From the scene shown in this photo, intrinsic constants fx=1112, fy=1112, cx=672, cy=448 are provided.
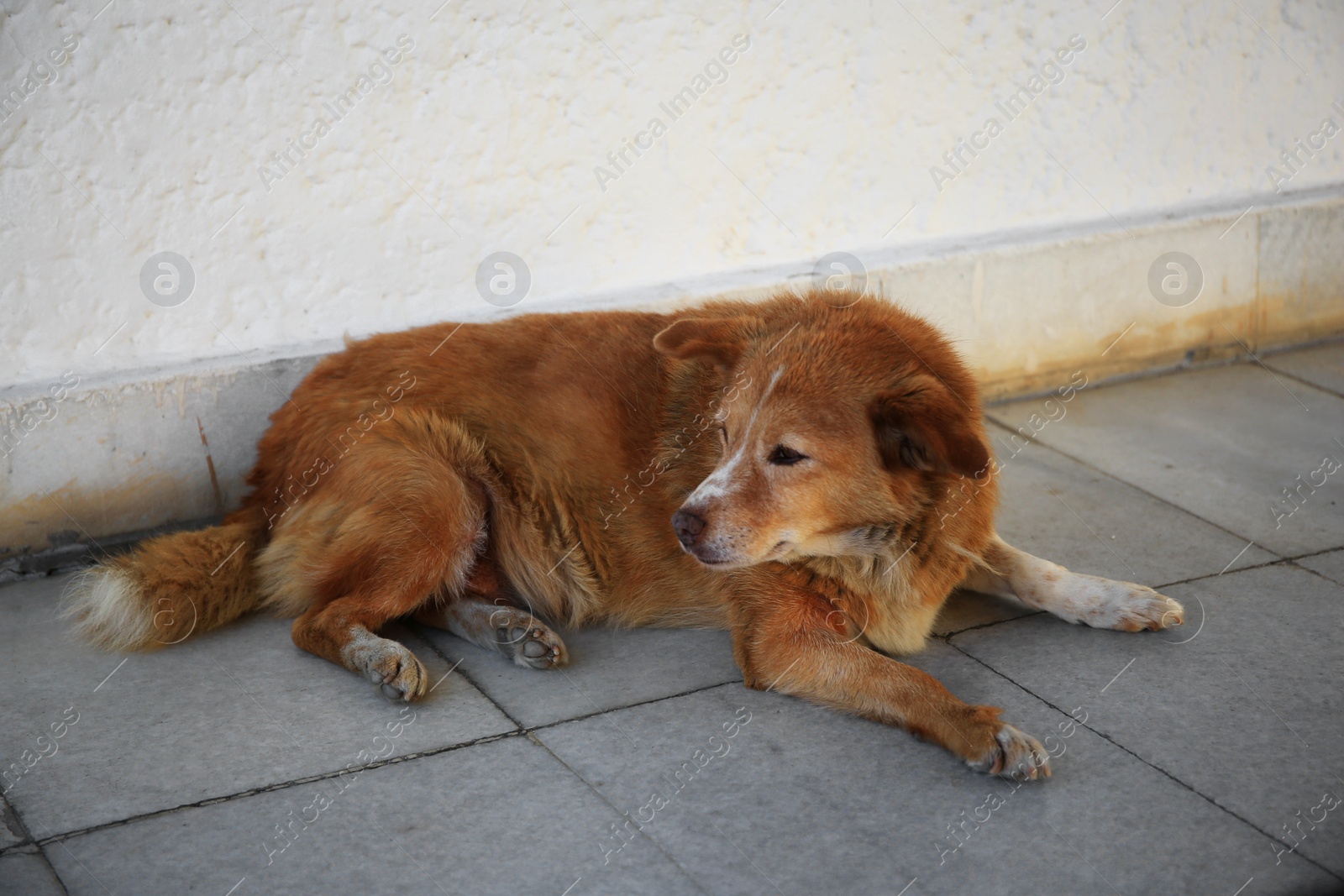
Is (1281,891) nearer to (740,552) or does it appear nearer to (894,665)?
(894,665)

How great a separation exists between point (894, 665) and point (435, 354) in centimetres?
168

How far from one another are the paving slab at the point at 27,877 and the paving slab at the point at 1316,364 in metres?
5.38

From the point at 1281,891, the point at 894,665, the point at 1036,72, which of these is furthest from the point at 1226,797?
the point at 1036,72

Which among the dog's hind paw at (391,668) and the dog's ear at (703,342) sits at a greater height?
the dog's ear at (703,342)

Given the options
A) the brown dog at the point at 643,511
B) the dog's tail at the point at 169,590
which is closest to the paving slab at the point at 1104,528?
the brown dog at the point at 643,511

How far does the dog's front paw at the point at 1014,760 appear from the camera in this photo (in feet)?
8.72

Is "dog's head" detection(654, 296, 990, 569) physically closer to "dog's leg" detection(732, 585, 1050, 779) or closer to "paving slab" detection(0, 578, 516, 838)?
"dog's leg" detection(732, 585, 1050, 779)

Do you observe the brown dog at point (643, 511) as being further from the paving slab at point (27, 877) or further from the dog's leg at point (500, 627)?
the paving slab at point (27, 877)

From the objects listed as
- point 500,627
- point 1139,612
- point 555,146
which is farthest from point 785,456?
point 555,146

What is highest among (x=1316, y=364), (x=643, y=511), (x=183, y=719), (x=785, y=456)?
(x=785, y=456)

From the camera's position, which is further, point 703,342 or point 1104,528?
point 1104,528

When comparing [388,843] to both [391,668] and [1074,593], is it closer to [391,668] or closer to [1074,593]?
[391,668]

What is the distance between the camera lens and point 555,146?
4.16 m

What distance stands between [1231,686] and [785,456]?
141 cm
